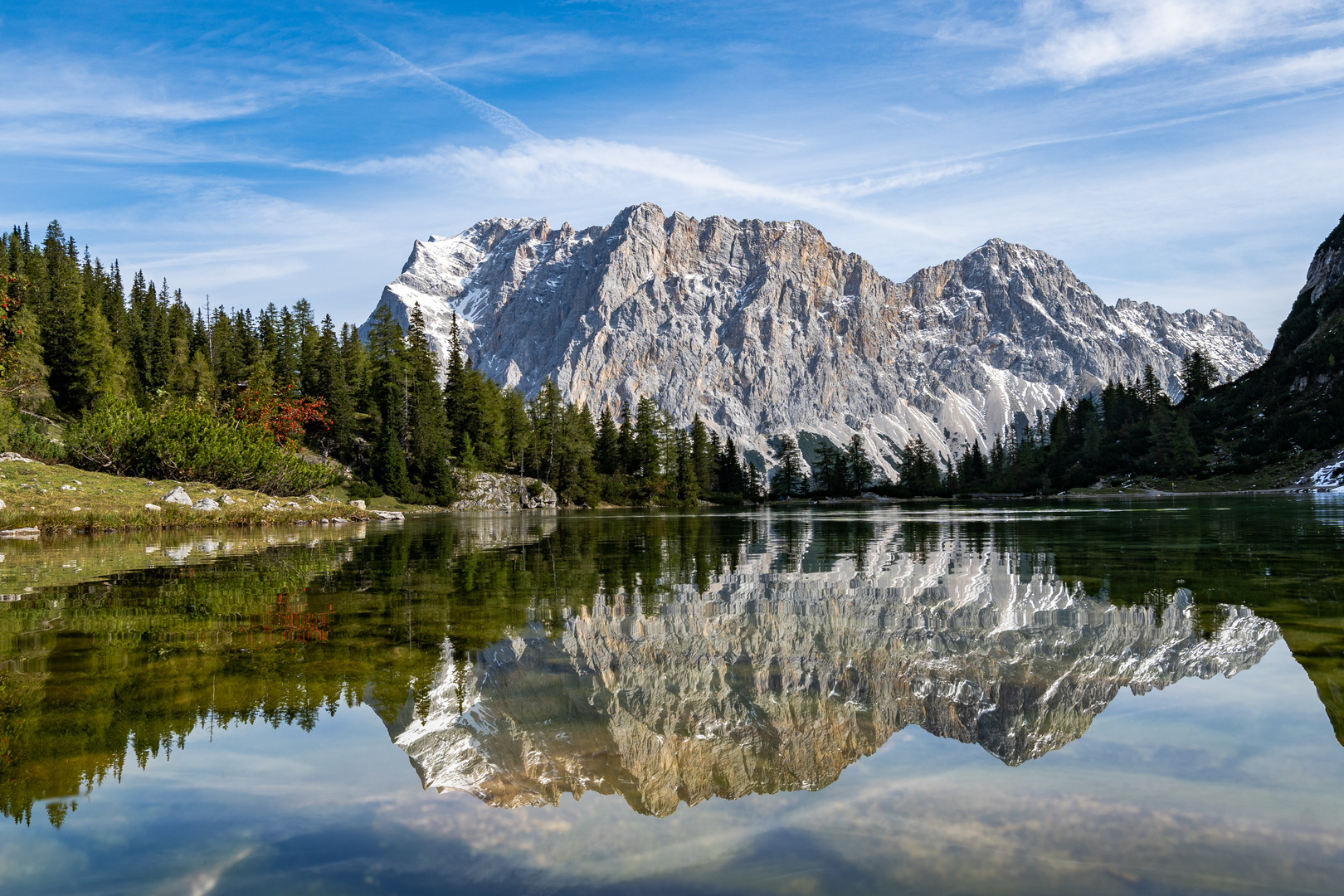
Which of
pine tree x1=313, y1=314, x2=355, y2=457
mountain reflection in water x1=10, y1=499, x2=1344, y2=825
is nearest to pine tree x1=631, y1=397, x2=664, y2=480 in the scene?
pine tree x1=313, y1=314, x2=355, y2=457

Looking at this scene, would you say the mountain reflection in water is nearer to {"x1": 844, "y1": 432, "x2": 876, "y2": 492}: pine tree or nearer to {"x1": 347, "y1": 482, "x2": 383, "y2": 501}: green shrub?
{"x1": 347, "y1": 482, "x2": 383, "y2": 501}: green shrub

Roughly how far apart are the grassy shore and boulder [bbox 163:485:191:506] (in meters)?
0.46

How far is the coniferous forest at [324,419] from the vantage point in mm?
53781

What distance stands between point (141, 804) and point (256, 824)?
0.84 m

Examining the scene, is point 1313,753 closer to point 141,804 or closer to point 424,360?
point 141,804

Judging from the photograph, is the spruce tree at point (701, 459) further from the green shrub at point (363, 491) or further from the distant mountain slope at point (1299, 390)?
the distant mountain slope at point (1299, 390)

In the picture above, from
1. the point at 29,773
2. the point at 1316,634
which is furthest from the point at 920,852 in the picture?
the point at 1316,634

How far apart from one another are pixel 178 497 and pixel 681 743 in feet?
138

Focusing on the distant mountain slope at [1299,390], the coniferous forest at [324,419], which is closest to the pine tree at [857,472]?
the coniferous forest at [324,419]

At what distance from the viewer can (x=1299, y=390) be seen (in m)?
142

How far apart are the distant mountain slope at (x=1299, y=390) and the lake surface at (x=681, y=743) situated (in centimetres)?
12562

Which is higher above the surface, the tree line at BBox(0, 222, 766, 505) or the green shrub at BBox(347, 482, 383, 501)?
the tree line at BBox(0, 222, 766, 505)

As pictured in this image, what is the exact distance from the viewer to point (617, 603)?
12.8m

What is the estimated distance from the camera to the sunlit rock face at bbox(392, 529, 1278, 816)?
18.2 ft
